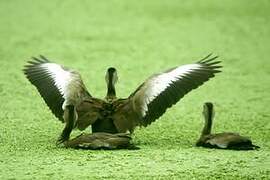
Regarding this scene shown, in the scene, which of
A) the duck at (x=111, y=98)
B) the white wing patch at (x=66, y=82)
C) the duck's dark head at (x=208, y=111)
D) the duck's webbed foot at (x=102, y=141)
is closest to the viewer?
the duck's webbed foot at (x=102, y=141)

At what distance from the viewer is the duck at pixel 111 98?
17.7ft

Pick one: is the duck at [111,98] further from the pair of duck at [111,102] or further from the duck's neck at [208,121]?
the duck's neck at [208,121]

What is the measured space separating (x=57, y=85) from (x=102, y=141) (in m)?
0.83

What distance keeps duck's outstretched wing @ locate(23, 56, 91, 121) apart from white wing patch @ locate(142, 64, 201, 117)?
37 cm

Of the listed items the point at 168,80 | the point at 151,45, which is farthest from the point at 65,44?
the point at 168,80

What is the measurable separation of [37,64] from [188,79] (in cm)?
117

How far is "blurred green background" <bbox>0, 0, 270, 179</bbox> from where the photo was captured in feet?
15.8

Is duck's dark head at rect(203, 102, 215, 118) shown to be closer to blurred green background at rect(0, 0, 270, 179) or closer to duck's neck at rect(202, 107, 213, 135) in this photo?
duck's neck at rect(202, 107, 213, 135)

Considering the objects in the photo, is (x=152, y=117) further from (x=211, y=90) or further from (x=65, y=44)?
(x=65, y=44)

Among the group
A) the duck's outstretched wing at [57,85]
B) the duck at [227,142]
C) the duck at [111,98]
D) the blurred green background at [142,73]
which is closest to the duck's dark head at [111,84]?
the duck at [111,98]

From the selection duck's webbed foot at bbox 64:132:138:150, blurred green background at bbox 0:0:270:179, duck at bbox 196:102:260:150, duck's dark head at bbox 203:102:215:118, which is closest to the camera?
blurred green background at bbox 0:0:270:179

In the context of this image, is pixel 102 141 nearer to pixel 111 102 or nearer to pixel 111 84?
pixel 111 102

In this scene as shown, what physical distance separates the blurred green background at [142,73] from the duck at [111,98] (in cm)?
20

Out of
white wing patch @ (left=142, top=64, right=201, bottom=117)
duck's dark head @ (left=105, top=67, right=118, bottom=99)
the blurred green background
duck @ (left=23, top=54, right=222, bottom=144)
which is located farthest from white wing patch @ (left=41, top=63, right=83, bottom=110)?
white wing patch @ (left=142, top=64, right=201, bottom=117)
